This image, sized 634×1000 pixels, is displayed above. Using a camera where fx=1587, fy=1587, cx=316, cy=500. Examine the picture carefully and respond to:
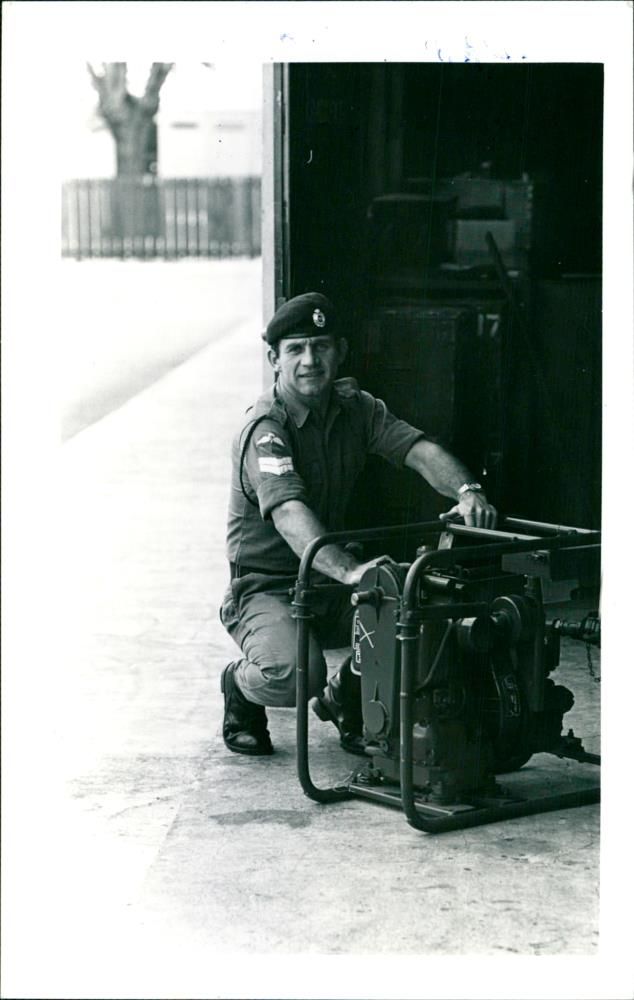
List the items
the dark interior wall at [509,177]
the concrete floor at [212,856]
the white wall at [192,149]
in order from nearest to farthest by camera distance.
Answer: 1. the concrete floor at [212,856]
2. the dark interior wall at [509,177]
3. the white wall at [192,149]

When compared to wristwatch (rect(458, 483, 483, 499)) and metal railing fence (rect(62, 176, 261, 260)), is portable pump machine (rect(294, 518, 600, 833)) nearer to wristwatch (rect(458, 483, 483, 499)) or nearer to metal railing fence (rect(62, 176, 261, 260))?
wristwatch (rect(458, 483, 483, 499))

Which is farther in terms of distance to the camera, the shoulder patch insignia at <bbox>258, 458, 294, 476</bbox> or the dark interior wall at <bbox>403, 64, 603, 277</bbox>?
the dark interior wall at <bbox>403, 64, 603, 277</bbox>

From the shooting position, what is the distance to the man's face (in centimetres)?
477

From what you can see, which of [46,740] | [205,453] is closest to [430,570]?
[46,740]

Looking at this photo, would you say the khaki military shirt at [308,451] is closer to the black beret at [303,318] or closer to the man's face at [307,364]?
the man's face at [307,364]

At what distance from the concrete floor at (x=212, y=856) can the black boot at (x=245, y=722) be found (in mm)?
60

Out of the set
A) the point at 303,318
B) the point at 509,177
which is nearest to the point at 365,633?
the point at 303,318

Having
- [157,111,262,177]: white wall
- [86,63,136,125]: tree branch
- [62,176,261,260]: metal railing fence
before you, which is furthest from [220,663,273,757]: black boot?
[157,111,262,177]: white wall

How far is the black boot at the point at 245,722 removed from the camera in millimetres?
5141

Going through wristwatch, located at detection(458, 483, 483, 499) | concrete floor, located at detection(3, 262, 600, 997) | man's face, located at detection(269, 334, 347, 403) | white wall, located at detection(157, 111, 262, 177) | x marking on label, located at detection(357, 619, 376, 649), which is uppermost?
white wall, located at detection(157, 111, 262, 177)

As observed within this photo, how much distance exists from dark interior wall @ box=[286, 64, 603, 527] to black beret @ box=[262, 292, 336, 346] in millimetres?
1712

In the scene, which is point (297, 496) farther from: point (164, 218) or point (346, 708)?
point (164, 218)

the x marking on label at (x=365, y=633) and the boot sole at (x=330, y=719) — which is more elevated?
the x marking on label at (x=365, y=633)

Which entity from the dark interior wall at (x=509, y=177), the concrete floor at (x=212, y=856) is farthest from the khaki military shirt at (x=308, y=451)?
the dark interior wall at (x=509, y=177)
